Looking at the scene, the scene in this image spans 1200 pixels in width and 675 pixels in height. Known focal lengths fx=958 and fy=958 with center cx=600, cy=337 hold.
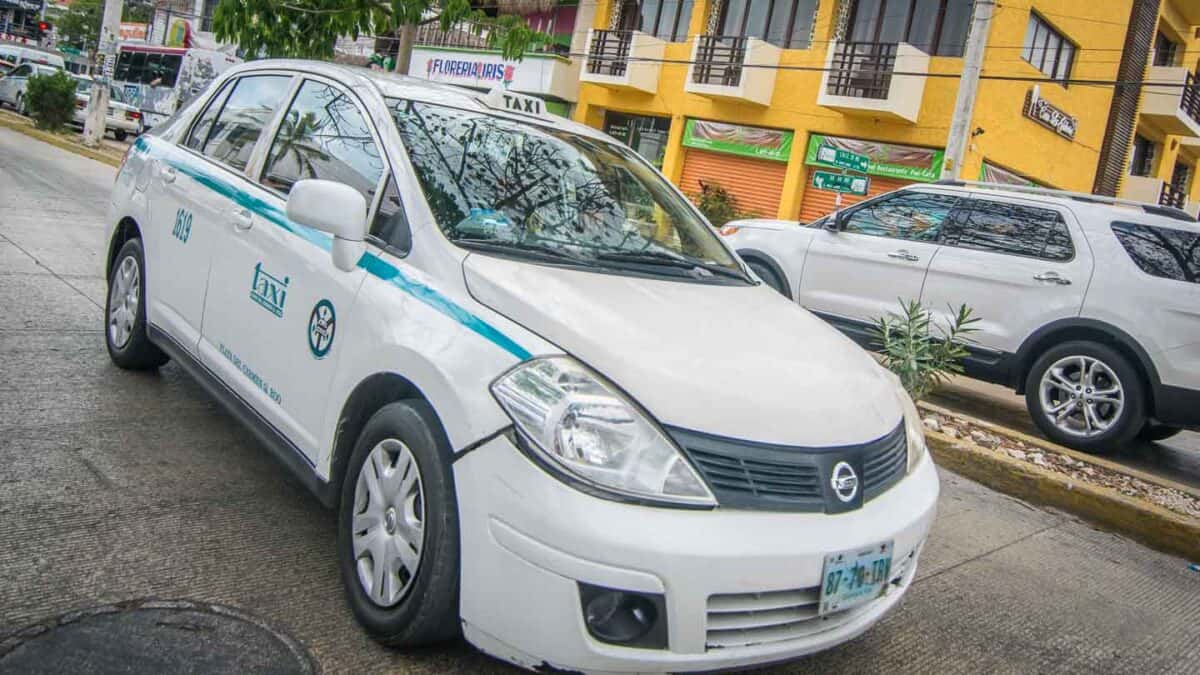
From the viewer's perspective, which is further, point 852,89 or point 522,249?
point 852,89

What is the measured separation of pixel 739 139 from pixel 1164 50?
15.1 m

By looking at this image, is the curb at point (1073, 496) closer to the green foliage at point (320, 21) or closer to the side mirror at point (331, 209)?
the side mirror at point (331, 209)

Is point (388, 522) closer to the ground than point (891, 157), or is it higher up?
closer to the ground

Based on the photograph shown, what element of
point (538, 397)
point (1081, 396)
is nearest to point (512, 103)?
point (538, 397)

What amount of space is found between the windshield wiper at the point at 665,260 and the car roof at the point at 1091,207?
4.25 metres

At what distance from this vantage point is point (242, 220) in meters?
3.74

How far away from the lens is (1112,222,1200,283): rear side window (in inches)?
245

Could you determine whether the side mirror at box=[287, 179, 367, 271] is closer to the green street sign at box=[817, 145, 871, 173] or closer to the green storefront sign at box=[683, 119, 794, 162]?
the green street sign at box=[817, 145, 871, 173]

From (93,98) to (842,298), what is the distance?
65.8 ft

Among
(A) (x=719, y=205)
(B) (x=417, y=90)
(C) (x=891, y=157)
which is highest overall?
(C) (x=891, y=157)

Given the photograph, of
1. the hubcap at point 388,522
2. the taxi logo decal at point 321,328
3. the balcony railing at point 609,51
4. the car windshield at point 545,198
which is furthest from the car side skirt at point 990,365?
the balcony railing at point 609,51

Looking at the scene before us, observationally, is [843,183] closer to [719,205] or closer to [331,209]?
[719,205]

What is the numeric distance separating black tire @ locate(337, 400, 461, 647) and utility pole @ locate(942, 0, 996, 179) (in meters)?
14.9

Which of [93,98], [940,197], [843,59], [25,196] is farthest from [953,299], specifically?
[93,98]
